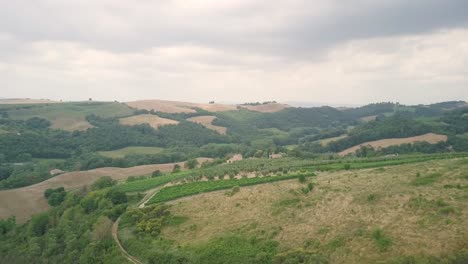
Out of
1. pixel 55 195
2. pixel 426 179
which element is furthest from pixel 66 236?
pixel 426 179

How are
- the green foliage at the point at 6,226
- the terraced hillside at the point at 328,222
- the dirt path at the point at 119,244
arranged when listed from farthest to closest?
the green foliage at the point at 6,226, the dirt path at the point at 119,244, the terraced hillside at the point at 328,222

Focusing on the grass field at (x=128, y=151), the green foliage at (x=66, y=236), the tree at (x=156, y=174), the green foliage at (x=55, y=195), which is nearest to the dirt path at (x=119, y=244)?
the green foliage at (x=66, y=236)

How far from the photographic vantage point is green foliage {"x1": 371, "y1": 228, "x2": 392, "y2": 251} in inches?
1780

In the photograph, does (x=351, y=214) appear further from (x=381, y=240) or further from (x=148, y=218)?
(x=148, y=218)

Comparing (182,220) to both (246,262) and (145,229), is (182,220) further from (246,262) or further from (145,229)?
(246,262)

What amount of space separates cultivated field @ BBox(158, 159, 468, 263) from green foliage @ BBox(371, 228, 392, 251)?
0.33 ft

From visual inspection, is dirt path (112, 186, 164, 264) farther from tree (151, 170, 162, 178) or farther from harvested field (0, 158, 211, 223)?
tree (151, 170, 162, 178)

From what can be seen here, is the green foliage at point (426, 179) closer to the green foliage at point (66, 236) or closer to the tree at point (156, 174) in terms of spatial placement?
the green foliage at point (66, 236)

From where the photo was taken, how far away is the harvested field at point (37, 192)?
94125 mm

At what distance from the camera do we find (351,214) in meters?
54.5

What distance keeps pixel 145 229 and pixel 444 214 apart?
4090 centimetres

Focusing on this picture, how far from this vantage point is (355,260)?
4438cm

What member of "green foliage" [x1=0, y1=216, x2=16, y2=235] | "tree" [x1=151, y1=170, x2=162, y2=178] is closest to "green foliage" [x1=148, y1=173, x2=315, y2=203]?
"green foliage" [x1=0, y1=216, x2=16, y2=235]

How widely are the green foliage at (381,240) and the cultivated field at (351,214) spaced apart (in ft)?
0.33
